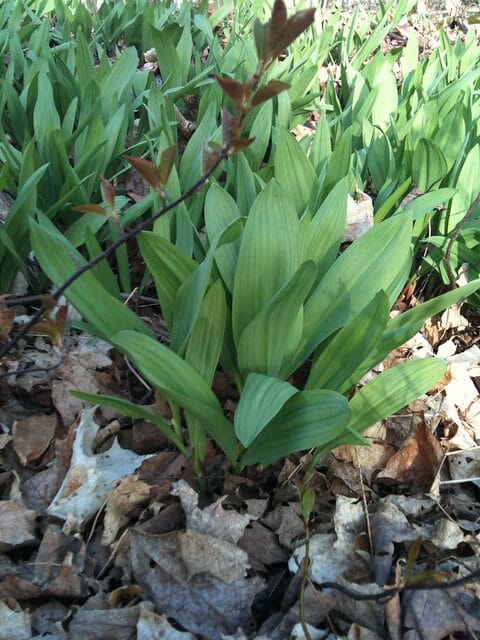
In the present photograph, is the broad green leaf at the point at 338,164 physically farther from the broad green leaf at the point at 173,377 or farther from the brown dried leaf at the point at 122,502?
the brown dried leaf at the point at 122,502

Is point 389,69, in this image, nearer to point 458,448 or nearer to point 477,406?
point 477,406

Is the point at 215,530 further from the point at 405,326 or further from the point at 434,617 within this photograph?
the point at 405,326

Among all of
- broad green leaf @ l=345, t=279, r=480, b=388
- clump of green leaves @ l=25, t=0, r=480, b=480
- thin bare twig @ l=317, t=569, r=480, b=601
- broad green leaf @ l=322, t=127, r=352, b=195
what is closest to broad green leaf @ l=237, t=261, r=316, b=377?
clump of green leaves @ l=25, t=0, r=480, b=480

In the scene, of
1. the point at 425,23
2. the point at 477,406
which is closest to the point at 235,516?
the point at 477,406

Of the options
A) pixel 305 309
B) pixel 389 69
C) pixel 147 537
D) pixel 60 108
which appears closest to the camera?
pixel 147 537

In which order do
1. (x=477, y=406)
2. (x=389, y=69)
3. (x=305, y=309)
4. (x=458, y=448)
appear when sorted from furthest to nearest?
1. (x=389, y=69)
2. (x=477, y=406)
3. (x=458, y=448)
4. (x=305, y=309)

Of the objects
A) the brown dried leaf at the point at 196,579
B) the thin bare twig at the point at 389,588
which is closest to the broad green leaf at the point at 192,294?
the brown dried leaf at the point at 196,579

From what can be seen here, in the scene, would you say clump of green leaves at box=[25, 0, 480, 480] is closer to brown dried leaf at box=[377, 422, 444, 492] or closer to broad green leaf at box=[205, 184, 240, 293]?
broad green leaf at box=[205, 184, 240, 293]
